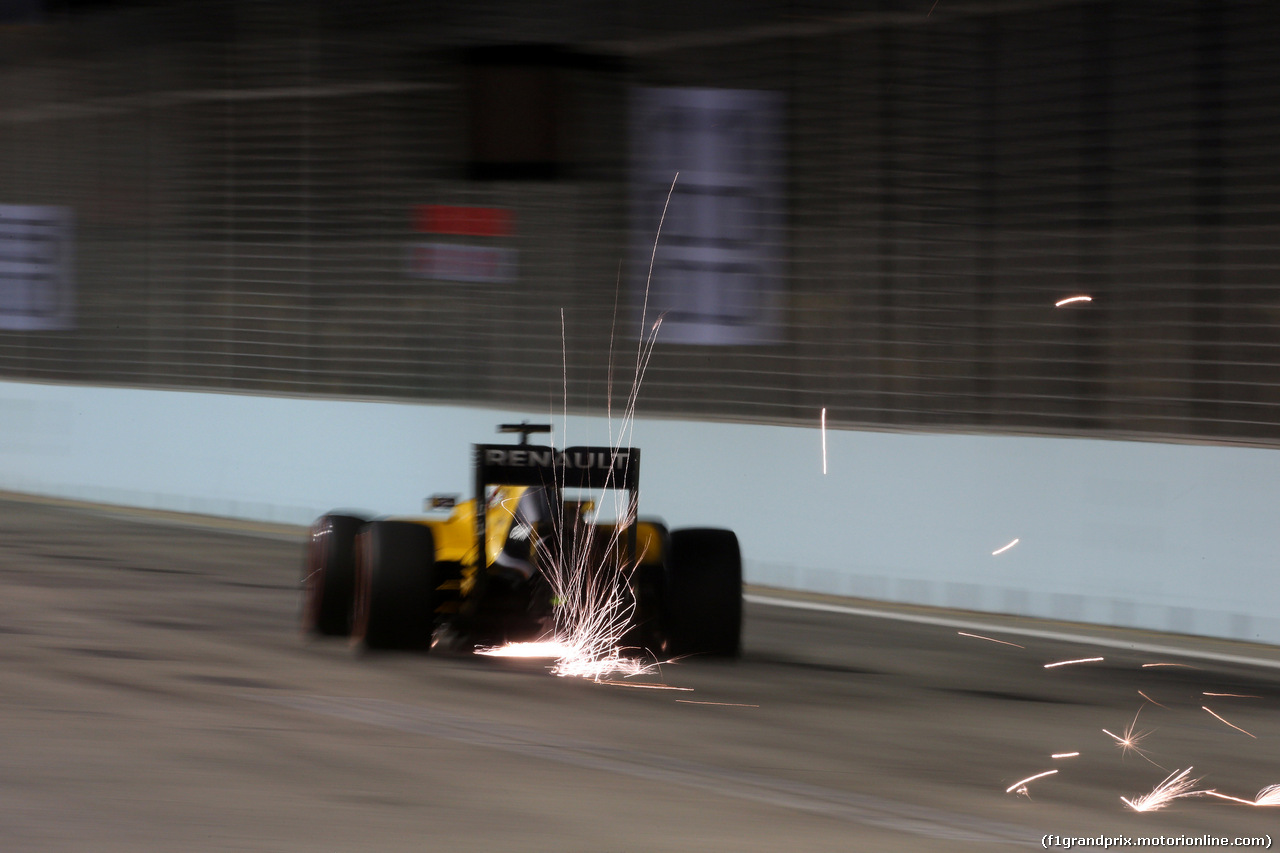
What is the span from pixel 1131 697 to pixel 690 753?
2829mm

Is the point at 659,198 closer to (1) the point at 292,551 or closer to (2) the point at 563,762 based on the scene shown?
(1) the point at 292,551

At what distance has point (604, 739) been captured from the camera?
22.5ft

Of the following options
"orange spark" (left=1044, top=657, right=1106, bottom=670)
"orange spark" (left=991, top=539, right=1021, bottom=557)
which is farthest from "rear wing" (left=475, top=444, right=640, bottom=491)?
"orange spark" (left=991, top=539, right=1021, bottom=557)

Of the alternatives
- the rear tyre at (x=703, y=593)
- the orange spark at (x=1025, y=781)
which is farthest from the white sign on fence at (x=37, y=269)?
the orange spark at (x=1025, y=781)

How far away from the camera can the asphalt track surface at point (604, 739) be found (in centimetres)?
558

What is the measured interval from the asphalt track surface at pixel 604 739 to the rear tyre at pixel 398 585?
7.2 inches

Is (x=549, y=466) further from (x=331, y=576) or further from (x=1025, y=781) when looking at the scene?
(x=1025, y=781)

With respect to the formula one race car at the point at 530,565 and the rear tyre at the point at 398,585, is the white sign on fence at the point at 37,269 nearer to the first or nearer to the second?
the formula one race car at the point at 530,565

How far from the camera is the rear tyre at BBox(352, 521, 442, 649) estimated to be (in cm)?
817

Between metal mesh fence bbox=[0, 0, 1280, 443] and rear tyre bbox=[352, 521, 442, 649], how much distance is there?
4.94 meters

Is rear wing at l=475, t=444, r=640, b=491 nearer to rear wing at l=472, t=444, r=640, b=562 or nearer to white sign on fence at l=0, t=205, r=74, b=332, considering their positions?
rear wing at l=472, t=444, r=640, b=562

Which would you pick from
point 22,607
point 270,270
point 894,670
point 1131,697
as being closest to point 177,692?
point 22,607

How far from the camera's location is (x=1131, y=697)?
8195 millimetres

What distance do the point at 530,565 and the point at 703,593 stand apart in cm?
98
